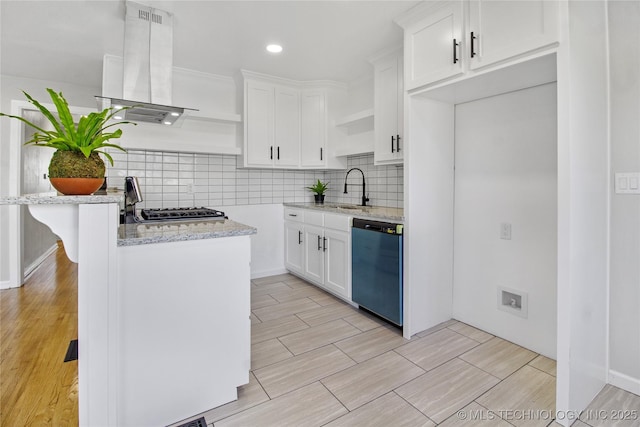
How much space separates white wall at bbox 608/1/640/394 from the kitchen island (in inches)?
81.2

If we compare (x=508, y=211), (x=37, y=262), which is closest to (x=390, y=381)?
(x=508, y=211)

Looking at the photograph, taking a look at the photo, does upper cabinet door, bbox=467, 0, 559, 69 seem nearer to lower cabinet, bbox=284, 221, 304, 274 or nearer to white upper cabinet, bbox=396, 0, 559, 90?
white upper cabinet, bbox=396, 0, 559, 90

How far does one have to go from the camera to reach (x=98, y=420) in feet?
4.48

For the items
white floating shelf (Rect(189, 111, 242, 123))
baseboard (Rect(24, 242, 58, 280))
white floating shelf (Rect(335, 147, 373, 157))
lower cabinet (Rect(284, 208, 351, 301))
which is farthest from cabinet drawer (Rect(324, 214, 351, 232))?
baseboard (Rect(24, 242, 58, 280))

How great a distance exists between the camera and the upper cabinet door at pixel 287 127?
3.70 metres

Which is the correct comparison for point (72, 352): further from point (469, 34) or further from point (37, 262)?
point (37, 262)

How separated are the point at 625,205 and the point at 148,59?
10.2 feet

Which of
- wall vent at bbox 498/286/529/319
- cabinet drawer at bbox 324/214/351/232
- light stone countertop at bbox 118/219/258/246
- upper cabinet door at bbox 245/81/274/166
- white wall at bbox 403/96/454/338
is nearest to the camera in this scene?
light stone countertop at bbox 118/219/258/246

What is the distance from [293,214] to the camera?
3.87 metres

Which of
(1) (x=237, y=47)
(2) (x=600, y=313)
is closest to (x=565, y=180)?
(2) (x=600, y=313)

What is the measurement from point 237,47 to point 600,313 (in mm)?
3255

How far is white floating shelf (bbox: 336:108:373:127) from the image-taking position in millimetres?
3302

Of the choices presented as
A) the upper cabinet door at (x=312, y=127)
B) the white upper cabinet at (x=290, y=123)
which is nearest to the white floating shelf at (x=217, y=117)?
the white upper cabinet at (x=290, y=123)

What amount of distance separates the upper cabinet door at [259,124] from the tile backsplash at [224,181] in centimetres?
38
